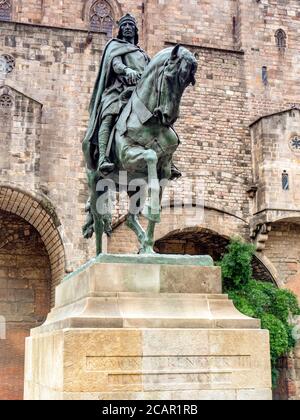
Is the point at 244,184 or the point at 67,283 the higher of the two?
the point at 244,184

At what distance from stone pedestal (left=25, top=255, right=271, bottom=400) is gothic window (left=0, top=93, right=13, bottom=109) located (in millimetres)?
12223

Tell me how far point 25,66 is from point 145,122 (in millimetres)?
12654

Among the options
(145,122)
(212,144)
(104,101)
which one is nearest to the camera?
(145,122)

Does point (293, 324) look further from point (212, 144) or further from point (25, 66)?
point (25, 66)

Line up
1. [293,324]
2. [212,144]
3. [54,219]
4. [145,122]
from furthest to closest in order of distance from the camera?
[212,144], [293,324], [54,219], [145,122]

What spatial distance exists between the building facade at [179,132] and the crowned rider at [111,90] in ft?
33.5

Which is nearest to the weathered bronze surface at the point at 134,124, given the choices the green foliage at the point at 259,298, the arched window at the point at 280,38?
the green foliage at the point at 259,298

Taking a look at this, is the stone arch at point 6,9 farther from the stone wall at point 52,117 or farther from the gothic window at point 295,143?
the gothic window at point 295,143

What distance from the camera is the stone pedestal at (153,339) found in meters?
4.88

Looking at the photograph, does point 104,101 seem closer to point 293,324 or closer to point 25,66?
point 25,66
